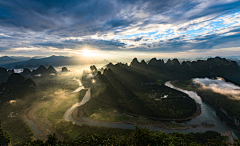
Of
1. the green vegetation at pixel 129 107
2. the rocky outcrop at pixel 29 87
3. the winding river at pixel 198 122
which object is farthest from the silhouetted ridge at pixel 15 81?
the green vegetation at pixel 129 107

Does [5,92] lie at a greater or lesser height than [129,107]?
greater

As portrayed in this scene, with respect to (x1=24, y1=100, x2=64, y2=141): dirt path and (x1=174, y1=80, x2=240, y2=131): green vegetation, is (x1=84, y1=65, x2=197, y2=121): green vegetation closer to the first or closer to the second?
(x1=174, y1=80, x2=240, y2=131): green vegetation

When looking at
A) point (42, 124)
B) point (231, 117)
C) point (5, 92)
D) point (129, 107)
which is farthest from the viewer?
point (5, 92)

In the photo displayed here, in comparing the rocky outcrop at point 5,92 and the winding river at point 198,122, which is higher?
the rocky outcrop at point 5,92

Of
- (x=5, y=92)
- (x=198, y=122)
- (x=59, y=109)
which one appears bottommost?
(x=198, y=122)

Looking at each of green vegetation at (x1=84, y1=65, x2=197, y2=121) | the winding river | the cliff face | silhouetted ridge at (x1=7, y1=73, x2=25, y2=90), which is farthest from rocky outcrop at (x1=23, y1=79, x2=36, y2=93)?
the cliff face

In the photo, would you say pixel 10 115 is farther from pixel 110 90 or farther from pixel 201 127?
pixel 201 127

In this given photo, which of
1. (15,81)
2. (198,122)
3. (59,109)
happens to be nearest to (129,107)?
(198,122)

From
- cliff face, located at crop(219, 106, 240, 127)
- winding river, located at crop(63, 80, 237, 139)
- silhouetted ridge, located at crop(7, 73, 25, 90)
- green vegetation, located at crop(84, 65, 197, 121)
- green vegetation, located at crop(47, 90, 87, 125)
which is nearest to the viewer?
winding river, located at crop(63, 80, 237, 139)

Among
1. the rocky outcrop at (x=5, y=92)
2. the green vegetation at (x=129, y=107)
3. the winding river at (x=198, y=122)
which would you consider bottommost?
the winding river at (x=198, y=122)

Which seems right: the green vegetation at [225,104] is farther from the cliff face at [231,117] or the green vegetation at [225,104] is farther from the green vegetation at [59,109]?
the green vegetation at [59,109]

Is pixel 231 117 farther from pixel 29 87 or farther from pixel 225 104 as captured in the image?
pixel 29 87
